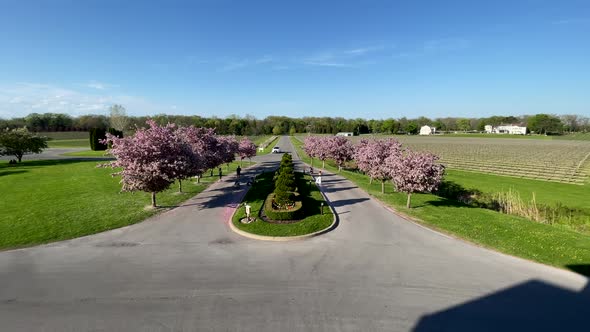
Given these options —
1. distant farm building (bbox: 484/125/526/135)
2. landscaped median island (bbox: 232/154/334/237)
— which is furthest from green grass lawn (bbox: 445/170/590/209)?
distant farm building (bbox: 484/125/526/135)

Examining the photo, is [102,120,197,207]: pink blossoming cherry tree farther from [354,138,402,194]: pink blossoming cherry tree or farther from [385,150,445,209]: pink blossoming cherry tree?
[354,138,402,194]: pink blossoming cherry tree

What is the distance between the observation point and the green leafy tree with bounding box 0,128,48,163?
45688 mm

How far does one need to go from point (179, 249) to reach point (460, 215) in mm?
20331

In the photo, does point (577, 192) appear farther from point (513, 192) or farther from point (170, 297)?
point (170, 297)

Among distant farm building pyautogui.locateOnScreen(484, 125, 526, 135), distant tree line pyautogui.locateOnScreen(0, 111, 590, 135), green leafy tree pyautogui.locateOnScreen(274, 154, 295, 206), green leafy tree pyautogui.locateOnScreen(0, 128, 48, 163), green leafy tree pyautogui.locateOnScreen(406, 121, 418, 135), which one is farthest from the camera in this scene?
green leafy tree pyautogui.locateOnScreen(406, 121, 418, 135)

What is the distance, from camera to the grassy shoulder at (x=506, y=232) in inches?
575

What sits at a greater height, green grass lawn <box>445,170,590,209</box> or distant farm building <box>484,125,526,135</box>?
distant farm building <box>484,125,526,135</box>

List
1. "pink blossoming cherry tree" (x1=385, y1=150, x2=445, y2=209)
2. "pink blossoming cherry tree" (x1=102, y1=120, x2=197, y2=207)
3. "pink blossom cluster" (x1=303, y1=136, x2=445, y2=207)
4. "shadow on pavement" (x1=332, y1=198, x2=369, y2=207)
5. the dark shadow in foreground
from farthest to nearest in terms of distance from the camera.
Result: "shadow on pavement" (x1=332, y1=198, x2=369, y2=207)
"pink blossom cluster" (x1=303, y1=136, x2=445, y2=207)
"pink blossoming cherry tree" (x1=385, y1=150, x2=445, y2=209)
"pink blossoming cherry tree" (x1=102, y1=120, x2=197, y2=207)
the dark shadow in foreground

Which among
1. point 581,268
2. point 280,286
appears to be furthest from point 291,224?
point 581,268

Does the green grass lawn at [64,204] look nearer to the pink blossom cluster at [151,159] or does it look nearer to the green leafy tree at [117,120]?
the pink blossom cluster at [151,159]

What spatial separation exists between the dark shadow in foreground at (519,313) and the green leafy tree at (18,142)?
63415 mm

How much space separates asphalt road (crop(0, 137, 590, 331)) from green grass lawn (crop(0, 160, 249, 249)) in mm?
2172

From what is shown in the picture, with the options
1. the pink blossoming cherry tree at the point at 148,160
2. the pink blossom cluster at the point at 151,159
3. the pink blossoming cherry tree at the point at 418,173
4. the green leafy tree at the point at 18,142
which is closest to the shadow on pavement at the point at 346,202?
the pink blossoming cherry tree at the point at 418,173

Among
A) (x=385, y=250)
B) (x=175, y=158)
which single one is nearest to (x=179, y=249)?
(x=175, y=158)
